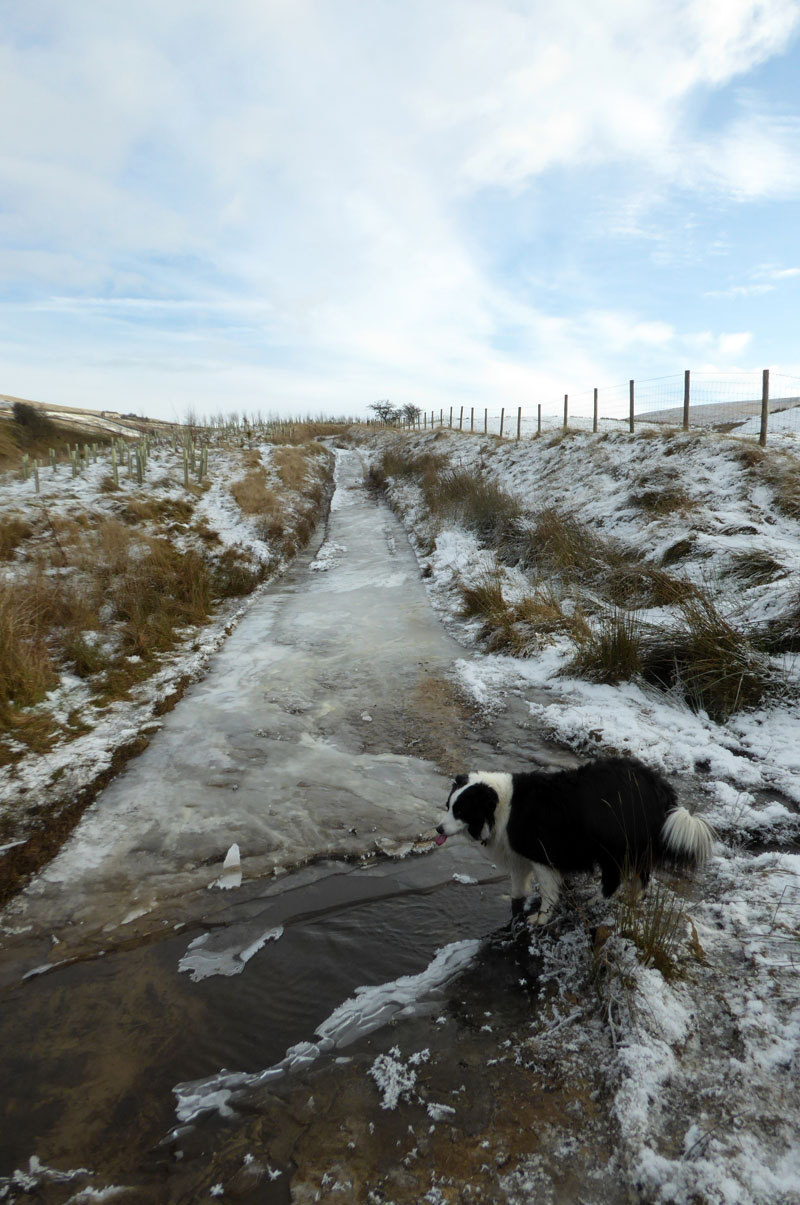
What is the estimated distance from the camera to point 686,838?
2770mm

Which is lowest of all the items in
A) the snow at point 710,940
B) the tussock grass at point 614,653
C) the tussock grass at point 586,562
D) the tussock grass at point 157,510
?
the snow at point 710,940

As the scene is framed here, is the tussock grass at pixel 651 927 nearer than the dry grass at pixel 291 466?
Yes

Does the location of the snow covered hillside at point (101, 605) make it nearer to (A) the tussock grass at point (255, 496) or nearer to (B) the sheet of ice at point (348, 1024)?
(A) the tussock grass at point (255, 496)

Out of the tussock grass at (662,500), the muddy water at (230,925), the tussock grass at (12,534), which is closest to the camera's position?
the muddy water at (230,925)

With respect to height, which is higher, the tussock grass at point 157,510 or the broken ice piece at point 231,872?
the tussock grass at point 157,510

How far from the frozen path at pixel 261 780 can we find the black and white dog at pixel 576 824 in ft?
3.81

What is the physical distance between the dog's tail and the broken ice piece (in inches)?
106

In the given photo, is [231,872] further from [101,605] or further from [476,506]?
[476,506]

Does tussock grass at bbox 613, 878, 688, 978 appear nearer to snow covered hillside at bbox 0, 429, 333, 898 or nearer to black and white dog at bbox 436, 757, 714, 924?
black and white dog at bbox 436, 757, 714, 924

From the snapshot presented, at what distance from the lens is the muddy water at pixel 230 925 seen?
7.38 ft

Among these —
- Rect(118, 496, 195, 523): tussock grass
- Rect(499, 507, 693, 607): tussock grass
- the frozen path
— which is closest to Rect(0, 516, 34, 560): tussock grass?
Rect(118, 496, 195, 523): tussock grass

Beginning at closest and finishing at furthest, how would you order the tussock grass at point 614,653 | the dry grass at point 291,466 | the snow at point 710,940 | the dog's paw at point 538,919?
1. the snow at point 710,940
2. the dog's paw at point 538,919
3. the tussock grass at point 614,653
4. the dry grass at point 291,466

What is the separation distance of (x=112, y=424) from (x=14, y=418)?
11727 millimetres

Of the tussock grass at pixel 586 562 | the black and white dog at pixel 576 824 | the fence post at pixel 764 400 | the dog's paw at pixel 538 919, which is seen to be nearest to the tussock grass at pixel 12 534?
the tussock grass at pixel 586 562
